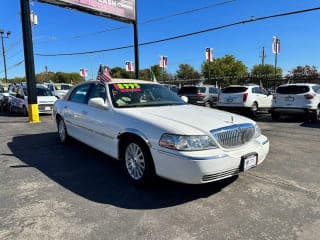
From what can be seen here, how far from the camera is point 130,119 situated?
4.38 meters

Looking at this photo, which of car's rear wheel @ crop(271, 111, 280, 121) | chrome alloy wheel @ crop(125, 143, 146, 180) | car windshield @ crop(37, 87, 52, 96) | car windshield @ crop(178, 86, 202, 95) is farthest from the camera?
car windshield @ crop(178, 86, 202, 95)

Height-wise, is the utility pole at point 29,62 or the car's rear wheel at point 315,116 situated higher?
the utility pole at point 29,62

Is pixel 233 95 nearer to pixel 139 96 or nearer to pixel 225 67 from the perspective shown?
pixel 139 96

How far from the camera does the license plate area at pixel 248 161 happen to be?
12.8 ft

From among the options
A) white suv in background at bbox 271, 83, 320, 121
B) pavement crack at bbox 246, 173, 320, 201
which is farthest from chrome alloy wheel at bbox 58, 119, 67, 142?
white suv in background at bbox 271, 83, 320, 121

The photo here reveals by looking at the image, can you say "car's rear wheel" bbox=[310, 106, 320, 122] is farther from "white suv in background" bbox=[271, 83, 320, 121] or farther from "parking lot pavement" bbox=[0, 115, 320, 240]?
"parking lot pavement" bbox=[0, 115, 320, 240]

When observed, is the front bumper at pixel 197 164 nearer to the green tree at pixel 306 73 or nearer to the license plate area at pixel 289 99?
the license plate area at pixel 289 99

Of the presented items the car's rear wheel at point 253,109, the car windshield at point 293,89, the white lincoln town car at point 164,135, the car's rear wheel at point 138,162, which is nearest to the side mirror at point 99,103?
the white lincoln town car at point 164,135

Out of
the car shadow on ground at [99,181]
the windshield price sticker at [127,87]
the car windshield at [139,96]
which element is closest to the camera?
the car shadow on ground at [99,181]

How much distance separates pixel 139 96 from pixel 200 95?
11502 millimetres

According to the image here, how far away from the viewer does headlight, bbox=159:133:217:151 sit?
3652 millimetres

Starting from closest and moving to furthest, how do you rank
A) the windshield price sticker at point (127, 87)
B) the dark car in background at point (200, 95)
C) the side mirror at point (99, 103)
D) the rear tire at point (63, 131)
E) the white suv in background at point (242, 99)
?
the side mirror at point (99, 103) < the windshield price sticker at point (127, 87) < the rear tire at point (63, 131) < the white suv in background at point (242, 99) < the dark car in background at point (200, 95)

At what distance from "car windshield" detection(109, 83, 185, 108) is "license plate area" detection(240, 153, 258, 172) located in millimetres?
1843

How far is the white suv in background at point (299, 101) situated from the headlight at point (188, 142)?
30.1 ft
